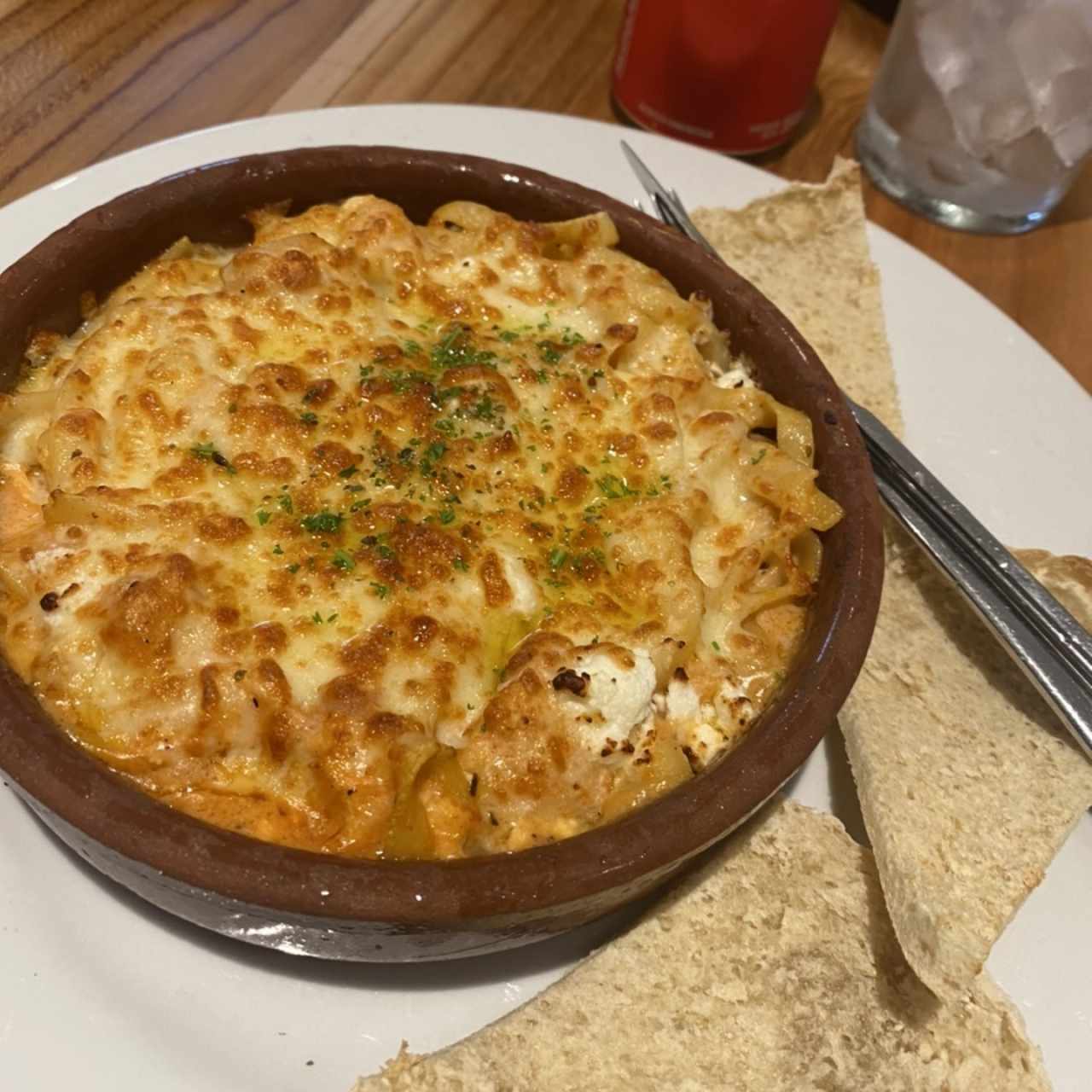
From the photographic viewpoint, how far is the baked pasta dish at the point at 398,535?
1615 mm

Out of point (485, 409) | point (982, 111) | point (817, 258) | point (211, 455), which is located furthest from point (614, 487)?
point (982, 111)

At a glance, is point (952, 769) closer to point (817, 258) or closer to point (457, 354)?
point (457, 354)

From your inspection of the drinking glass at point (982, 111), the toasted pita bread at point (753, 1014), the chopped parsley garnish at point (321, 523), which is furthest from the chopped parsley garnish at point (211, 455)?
the drinking glass at point (982, 111)

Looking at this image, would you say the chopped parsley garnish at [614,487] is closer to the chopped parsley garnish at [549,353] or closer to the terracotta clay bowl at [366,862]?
the chopped parsley garnish at [549,353]

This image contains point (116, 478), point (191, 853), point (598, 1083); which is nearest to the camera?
point (191, 853)

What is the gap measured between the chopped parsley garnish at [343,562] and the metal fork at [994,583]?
4.31 feet

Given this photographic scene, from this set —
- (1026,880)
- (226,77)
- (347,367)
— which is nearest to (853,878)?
(1026,880)

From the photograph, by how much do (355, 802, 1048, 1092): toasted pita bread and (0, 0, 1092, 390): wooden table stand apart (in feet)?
6.65

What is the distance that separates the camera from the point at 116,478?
1805 mm

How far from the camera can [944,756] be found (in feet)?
6.86

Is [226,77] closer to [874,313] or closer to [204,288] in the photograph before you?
[204,288]

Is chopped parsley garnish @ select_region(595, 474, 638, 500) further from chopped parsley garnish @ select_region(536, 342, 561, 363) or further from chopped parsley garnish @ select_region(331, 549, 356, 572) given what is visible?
chopped parsley garnish @ select_region(331, 549, 356, 572)

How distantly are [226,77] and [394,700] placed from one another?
2.71 meters

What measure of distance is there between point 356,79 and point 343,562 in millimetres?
2418
